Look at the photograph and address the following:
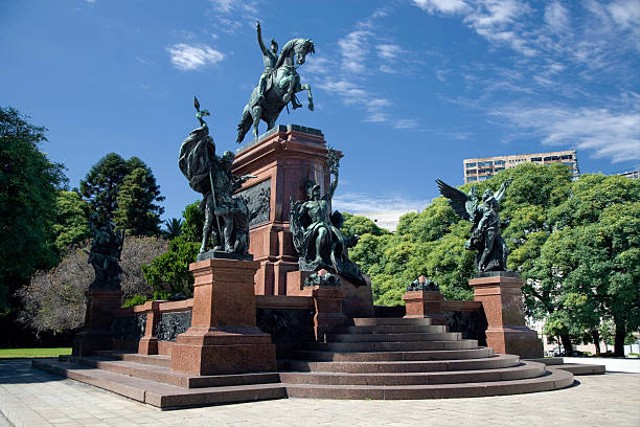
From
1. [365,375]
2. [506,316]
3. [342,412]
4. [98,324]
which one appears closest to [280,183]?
[365,375]

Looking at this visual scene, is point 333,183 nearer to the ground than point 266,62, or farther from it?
nearer to the ground

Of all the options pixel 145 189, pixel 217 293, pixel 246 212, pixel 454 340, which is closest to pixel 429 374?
pixel 454 340

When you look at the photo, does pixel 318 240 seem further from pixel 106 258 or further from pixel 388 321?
pixel 106 258

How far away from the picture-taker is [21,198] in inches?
877

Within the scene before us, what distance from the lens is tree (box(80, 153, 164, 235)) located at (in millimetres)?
52000

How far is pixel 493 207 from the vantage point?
Answer: 1513cm

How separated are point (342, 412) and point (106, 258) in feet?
45.3

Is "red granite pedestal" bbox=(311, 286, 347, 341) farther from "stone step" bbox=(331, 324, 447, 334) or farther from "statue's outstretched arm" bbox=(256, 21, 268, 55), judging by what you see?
"statue's outstretched arm" bbox=(256, 21, 268, 55)

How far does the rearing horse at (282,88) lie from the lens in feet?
52.7

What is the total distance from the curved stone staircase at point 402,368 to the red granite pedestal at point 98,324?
9.20 metres

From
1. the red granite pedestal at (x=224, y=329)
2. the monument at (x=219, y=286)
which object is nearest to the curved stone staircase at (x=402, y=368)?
the red granite pedestal at (x=224, y=329)

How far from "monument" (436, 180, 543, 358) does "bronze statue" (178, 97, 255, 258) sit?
23.0 feet

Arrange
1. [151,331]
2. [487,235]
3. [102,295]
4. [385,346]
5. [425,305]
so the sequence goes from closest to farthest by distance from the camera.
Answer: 1. [385,346]
2. [151,331]
3. [425,305]
4. [487,235]
5. [102,295]

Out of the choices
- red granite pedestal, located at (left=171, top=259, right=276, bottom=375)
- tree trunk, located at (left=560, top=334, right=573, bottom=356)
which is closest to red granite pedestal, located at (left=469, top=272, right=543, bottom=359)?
red granite pedestal, located at (left=171, top=259, right=276, bottom=375)
